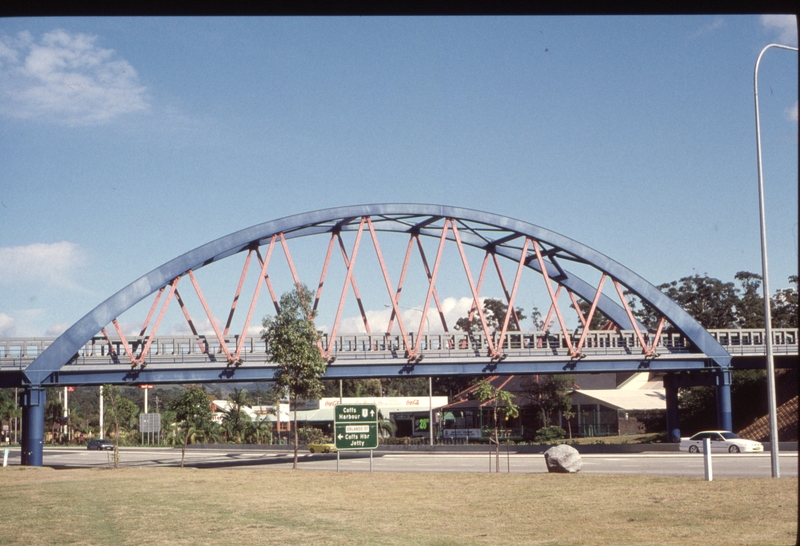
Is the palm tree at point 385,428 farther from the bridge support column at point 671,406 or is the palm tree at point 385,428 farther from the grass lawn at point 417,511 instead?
the grass lawn at point 417,511

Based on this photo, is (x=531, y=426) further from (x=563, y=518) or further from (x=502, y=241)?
(x=563, y=518)

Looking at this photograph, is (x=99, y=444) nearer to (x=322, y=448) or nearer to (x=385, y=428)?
(x=385, y=428)

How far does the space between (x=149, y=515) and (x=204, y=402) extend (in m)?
27.3

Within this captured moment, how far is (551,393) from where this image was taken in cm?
7725

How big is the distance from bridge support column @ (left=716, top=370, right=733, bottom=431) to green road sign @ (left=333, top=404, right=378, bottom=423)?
3135 centimetres

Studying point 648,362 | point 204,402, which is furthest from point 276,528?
point 648,362

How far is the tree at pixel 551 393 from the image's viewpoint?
7675 centimetres

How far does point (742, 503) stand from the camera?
1939cm

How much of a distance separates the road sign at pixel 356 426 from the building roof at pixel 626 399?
44.2 meters

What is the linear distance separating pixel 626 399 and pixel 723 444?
31915 millimetres

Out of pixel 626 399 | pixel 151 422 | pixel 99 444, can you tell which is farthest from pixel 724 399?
pixel 151 422

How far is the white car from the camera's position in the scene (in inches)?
1876

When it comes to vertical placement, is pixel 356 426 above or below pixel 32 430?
above
